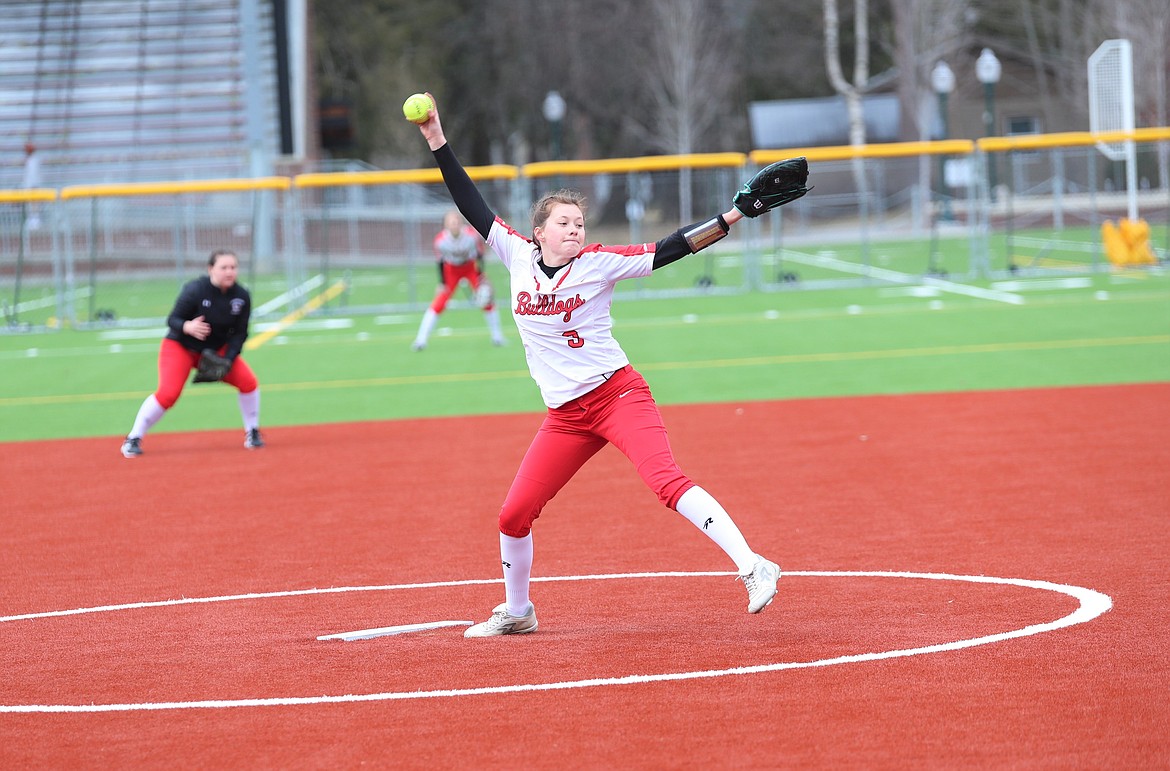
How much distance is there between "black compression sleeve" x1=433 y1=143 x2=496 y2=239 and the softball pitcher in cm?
25

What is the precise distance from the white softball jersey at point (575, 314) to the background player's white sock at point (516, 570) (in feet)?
2.16

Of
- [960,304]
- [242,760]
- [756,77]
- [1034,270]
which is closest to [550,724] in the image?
[242,760]

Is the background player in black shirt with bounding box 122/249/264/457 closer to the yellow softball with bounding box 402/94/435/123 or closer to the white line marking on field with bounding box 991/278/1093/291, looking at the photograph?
the yellow softball with bounding box 402/94/435/123

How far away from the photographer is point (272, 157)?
43875 millimetres

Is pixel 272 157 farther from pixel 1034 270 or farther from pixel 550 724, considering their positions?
pixel 550 724

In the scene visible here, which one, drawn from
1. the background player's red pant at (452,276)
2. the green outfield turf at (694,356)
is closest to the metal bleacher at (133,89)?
the green outfield turf at (694,356)

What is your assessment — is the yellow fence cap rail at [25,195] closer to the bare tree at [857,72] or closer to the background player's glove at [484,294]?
the background player's glove at [484,294]

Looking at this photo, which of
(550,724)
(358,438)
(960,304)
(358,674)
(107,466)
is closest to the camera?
(550,724)

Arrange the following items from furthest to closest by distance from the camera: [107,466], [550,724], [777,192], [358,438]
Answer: [358,438] < [107,466] < [777,192] < [550,724]

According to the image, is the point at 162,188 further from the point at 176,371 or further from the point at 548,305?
the point at 548,305

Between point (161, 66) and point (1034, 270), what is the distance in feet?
90.5

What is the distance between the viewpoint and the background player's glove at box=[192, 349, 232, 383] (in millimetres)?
12828

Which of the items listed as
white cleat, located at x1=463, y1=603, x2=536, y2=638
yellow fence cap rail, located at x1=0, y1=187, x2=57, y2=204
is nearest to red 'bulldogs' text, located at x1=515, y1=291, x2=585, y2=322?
white cleat, located at x1=463, y1=603, x2=536, y2=638

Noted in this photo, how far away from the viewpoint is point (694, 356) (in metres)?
19.3
